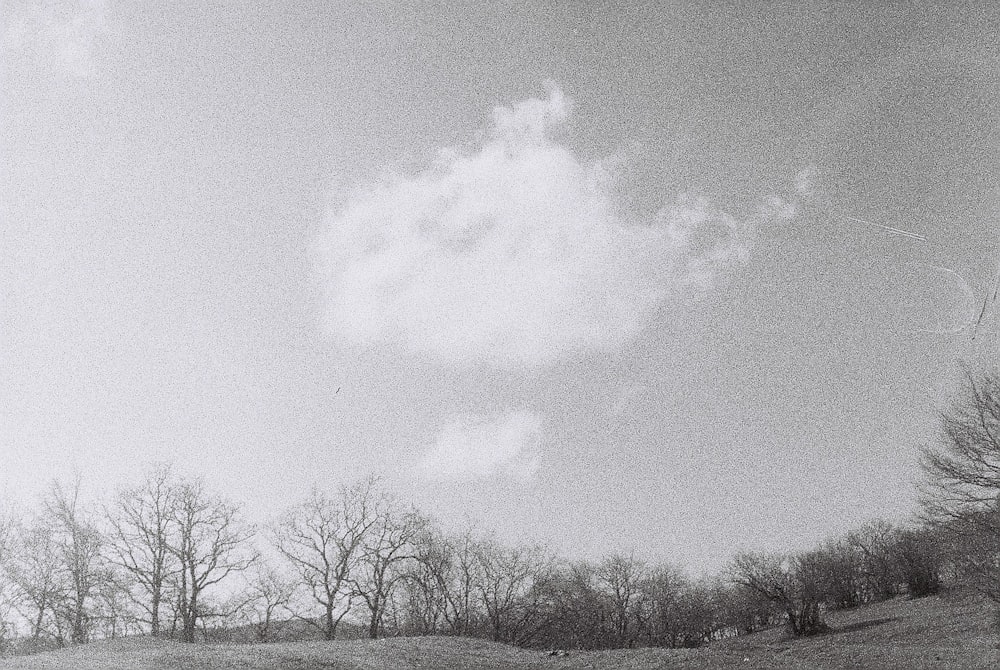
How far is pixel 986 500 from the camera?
2941 cm

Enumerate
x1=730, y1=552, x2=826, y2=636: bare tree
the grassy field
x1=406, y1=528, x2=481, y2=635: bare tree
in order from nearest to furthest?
the grassy field
x1=730, y1=552, x2=826, y2=636: bare tree
x1=406, y1=528, x2=481, y2=635: bare tree

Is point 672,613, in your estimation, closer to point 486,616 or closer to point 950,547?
point 486,616

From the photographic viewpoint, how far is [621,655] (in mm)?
27141

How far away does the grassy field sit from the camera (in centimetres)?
1927

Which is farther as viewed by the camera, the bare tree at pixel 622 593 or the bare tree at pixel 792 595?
the bare tree at pixel 622 593

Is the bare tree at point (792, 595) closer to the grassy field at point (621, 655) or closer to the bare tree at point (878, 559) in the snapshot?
the grassy field at point (621, 655)

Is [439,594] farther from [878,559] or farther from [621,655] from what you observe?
[878,559]

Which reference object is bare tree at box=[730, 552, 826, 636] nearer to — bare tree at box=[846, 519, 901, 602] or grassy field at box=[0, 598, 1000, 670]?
grassy field at box=[0, 598, 1000, 670]

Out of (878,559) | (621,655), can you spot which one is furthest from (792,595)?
(878,559)

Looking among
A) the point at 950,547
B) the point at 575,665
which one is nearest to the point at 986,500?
the point at 950,547

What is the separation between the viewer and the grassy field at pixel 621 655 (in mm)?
19266

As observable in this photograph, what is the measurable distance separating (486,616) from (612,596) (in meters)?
27.8

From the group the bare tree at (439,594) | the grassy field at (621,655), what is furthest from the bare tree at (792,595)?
the bare tree at (439,594)

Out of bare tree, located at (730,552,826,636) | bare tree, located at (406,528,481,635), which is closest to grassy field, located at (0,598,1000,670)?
bare tree, located at (730,552,826,636)
